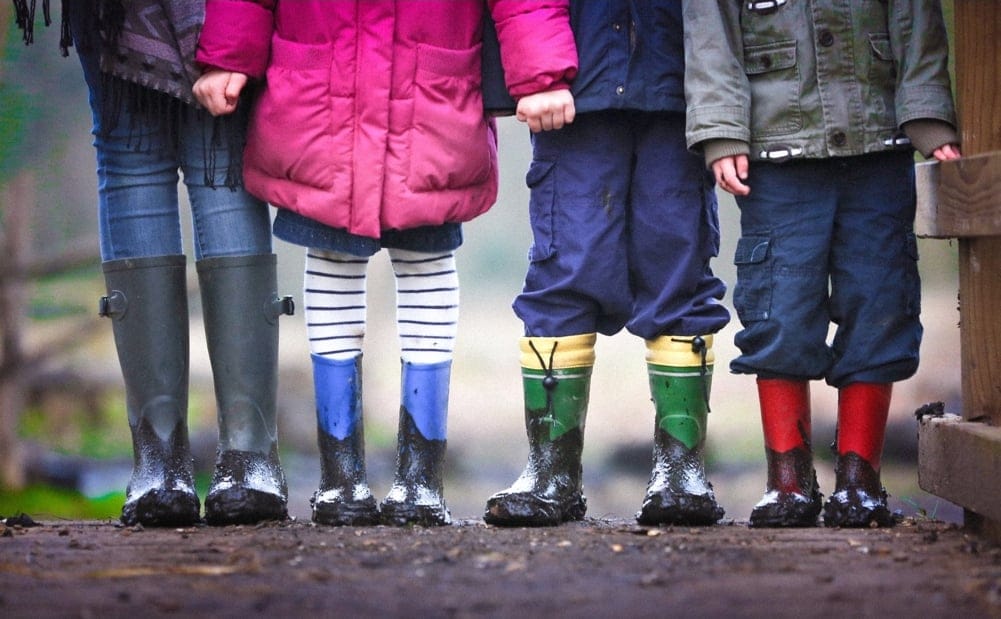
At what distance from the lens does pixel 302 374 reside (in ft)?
18.9

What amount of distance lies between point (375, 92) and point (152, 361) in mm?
631

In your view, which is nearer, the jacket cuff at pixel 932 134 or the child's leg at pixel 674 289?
the jacket cuff at pixel 932 134

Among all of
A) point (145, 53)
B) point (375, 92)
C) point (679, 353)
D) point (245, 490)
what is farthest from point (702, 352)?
point (145, 53)

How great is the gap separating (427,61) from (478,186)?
0.24 metres

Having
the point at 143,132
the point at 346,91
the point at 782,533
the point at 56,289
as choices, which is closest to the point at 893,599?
the point at 782,533

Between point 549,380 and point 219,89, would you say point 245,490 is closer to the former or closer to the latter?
point 549,380

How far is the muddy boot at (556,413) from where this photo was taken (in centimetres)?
230

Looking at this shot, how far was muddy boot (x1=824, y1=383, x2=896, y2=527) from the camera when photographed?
2205 mm

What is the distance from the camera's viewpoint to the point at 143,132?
7.46ft

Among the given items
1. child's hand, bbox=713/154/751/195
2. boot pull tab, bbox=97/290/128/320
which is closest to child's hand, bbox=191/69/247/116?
boot pull tab, bbox=97/290/128/320

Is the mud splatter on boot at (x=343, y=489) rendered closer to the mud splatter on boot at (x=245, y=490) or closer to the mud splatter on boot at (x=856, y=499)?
the mud splatter on boot at (x=245, y=490)

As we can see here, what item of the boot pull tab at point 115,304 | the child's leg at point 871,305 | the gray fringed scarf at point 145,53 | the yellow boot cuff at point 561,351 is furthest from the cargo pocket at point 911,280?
the boot pull tab at point 115,304

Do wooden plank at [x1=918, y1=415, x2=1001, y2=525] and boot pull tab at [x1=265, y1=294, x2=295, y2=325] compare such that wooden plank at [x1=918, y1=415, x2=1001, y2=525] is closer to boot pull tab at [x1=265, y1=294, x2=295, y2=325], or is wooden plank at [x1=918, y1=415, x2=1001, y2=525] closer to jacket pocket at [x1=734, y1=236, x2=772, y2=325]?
jacket pocket at [x1=734, y1=236, x2=772, y2=325]

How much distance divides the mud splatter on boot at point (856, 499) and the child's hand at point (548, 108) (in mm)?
769
